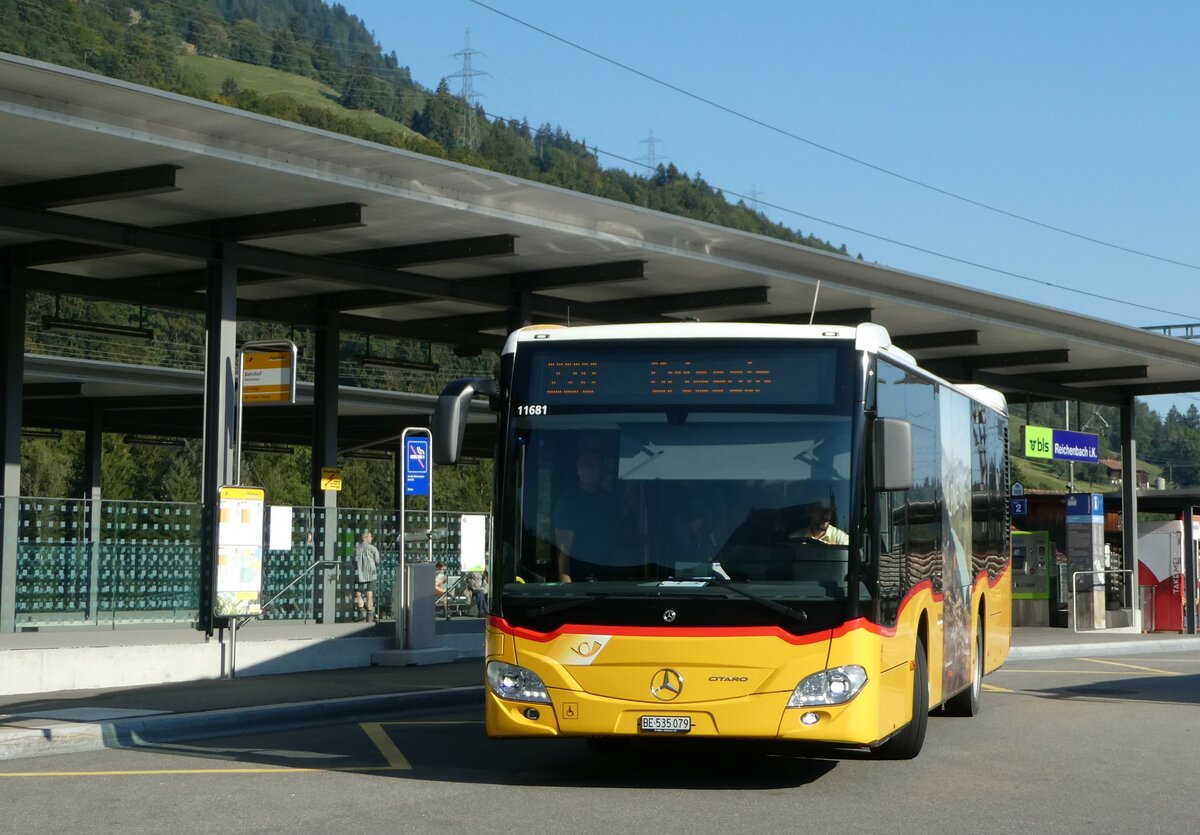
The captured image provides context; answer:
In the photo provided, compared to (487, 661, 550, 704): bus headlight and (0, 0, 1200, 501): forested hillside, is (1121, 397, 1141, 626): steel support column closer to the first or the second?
(0, 0, 1200, 501): forested hillside

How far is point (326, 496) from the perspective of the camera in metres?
28.9

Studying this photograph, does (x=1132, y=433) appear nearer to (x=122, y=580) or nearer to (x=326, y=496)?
(x=326, y=496)

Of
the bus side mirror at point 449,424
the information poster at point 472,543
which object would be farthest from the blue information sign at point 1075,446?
the bus side mirror at point 449,424

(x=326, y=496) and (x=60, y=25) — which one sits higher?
(x=60, y=25)

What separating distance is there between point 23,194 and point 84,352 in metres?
62.8

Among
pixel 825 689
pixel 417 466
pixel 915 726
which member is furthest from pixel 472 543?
pixel 825 689

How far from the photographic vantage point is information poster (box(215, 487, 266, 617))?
1778 cm

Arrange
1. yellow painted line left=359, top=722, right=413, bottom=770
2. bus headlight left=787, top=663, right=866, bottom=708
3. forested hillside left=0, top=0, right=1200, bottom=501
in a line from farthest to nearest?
forested hillside left=0, top=0, right=1200, bottom=501 → yellow painted line left=359, top=722, right=413, bottom=770 → bus headlight left=787, top=663, right=866, bottom=708

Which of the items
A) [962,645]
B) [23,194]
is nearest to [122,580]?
[23,194]

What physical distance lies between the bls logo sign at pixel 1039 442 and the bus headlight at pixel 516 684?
2538cm

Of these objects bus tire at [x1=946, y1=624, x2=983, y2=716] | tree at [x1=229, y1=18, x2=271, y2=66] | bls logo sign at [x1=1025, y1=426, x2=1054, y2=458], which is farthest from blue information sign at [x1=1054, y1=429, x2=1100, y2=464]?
tree at [x1=229, y1=18, x2=271, y2=66]

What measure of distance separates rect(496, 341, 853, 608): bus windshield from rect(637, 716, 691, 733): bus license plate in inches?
28.9

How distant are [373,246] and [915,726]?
1253 cm

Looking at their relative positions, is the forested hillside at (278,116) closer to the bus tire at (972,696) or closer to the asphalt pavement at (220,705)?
the asphalt pavement at (220,705)
